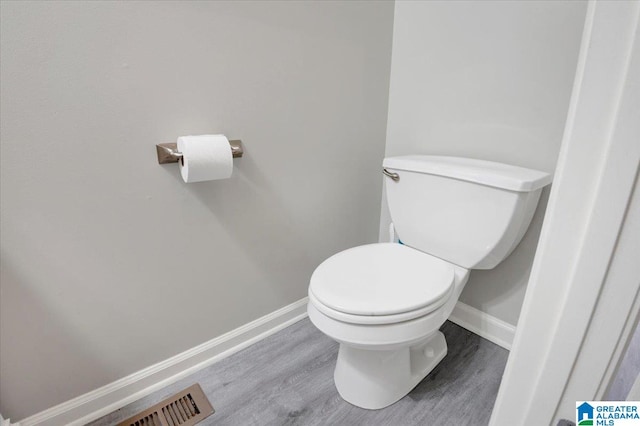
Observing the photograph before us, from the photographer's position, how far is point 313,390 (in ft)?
3.58

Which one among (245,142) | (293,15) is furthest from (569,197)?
(293,15)

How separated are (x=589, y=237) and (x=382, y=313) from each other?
22.4 inches

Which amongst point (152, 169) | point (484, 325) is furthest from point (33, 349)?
point (484, 325)

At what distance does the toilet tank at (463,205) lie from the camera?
0.97 m

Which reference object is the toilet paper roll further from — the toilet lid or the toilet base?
the toilet base

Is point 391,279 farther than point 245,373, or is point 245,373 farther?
point 245,373

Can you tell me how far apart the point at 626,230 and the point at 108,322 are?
1154 mm

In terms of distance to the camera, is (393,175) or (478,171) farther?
(393,175)

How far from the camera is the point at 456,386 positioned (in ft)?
3.64

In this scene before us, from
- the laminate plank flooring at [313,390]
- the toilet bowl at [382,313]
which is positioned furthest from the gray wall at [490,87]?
the toilet bowl at [382,313]

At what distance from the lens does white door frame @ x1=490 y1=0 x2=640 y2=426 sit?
260 millimetres

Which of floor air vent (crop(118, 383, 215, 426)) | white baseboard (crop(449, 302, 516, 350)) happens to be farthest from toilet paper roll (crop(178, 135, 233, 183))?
white baseboard (crop(449, 302, 516, 350))

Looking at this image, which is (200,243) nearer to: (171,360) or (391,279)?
(171,360)

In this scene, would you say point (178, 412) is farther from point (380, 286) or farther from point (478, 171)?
point (478, 171)
